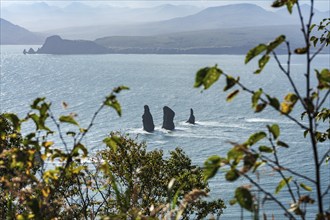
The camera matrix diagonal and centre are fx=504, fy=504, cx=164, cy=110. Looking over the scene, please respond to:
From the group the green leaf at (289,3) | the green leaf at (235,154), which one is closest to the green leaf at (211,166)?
the green leaf at (235,154)

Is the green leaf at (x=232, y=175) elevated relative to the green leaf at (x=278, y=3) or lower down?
lower down

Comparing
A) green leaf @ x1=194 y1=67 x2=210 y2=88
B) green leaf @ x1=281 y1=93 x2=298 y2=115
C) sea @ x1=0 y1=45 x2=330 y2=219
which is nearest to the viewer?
green leaf @ x1=194 y1=67 x2=210 y2=88

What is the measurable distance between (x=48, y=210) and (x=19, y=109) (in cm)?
14464

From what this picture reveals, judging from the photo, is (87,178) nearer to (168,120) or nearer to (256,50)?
(256,50)

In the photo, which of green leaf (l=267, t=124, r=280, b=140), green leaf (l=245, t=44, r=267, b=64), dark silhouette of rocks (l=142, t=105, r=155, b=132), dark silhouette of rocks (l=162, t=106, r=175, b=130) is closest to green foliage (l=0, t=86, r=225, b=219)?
green leaf (l=267, t=124, r=280, b=140)

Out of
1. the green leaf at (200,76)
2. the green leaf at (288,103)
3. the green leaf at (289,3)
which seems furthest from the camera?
the green leaf at (289,3)

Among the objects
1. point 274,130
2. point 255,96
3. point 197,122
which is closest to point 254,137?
point 274,130

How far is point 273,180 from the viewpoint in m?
86.3

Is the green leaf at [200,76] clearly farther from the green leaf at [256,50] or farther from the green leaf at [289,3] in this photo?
the green leaf at [289,3]

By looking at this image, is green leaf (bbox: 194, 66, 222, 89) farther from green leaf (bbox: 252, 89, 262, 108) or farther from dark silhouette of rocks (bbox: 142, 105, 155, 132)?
dark silhouette of rocks (bbox: 142, 105, 155, 132)

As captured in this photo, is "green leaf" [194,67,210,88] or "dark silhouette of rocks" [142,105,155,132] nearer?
"green leaf" [194,67,210,88]

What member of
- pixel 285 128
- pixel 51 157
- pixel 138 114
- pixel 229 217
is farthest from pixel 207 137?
pixel 51 157

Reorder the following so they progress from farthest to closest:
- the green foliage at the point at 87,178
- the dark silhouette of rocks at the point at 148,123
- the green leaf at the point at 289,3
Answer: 1. the dark silhouette of rocks at the point at 148,123
2. the green foliage at the point at 87,178
3. the green leaf at the point at 289,3

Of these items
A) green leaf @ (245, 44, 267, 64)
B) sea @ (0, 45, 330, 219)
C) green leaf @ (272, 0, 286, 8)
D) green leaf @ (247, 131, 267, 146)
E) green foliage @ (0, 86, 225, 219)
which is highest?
green leaf @ (272, 0, 286, 8)
